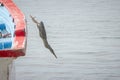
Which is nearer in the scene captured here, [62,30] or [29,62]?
[29,62]

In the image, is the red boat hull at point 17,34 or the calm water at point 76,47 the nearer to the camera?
the red boat hull at point 17,34

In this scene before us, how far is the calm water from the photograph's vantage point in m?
7.27

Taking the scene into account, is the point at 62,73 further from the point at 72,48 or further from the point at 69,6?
the point at 69,6

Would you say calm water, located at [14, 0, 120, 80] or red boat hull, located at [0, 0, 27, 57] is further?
calm water, located at [14, 0, 120, 80]

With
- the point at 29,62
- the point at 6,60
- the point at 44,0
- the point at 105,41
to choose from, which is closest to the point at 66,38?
the point at 105,41

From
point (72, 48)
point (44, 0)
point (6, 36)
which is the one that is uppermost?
point (6, 36)

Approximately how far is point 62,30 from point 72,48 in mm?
2325

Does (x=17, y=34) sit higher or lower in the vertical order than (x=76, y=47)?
higher

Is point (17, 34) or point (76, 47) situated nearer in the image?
point (17, 34)

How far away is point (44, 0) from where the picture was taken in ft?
66.4

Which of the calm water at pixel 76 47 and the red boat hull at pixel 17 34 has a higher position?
the red boat hull at pixel 17 34

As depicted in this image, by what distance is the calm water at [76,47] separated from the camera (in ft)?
23.9

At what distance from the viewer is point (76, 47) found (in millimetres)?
9406

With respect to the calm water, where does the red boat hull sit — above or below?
above
